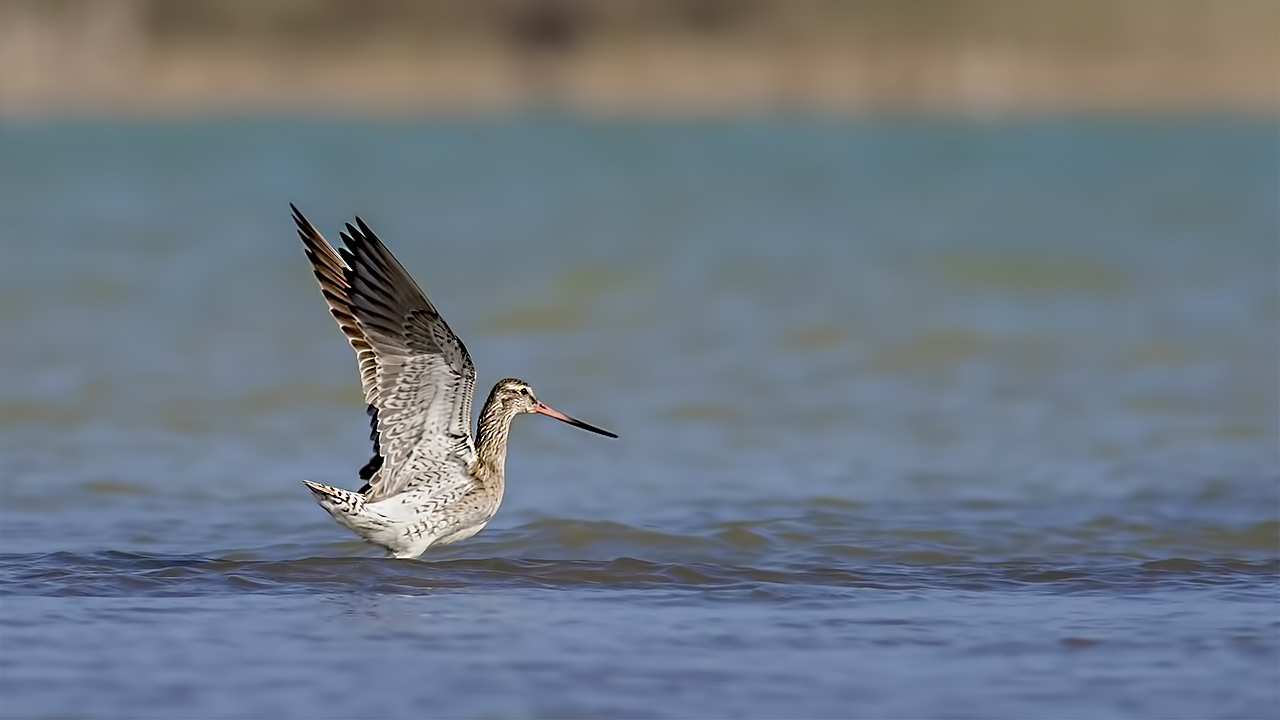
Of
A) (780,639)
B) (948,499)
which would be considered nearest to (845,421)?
(948,499)

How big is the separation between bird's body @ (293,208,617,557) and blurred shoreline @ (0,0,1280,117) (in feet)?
90.8

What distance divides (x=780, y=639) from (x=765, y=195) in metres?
16.7

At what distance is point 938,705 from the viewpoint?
16.9 ft

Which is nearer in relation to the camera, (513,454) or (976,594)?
(976,594)

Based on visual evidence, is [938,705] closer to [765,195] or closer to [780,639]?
[780,639]

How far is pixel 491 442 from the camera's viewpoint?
7465 mm

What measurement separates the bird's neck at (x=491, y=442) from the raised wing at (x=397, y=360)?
0.51 ft

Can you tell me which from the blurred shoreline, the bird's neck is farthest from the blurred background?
the blurred shoreline

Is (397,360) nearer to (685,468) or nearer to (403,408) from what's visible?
(403,408)

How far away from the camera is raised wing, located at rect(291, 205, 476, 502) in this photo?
6.77m

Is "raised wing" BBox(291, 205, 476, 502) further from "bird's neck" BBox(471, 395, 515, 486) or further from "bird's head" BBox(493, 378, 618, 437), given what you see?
"bird's head" BBox(493, 378, 618, 437)

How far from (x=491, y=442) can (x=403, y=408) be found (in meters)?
0.57

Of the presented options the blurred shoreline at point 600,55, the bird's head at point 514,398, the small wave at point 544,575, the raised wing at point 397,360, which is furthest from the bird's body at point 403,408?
the blurred shoreline at point 600,55

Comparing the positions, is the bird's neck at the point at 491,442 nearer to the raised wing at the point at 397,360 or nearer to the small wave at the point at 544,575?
the raised wing at the point at 397,360
